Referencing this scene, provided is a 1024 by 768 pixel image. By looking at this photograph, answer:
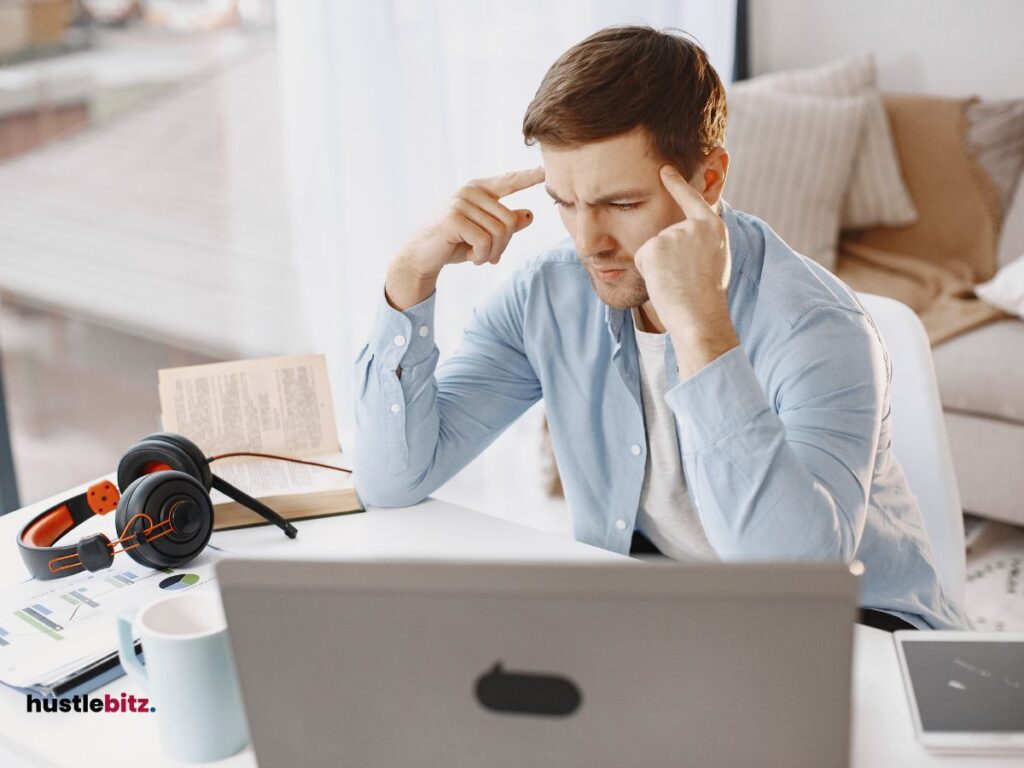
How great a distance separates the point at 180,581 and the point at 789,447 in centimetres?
59

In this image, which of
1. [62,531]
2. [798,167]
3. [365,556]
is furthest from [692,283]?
[798,167]

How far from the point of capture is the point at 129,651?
83 cm

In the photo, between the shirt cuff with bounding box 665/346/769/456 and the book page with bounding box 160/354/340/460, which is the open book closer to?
the book page with bounding box 160/354/340/460

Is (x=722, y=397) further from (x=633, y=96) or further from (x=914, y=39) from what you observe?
(x=914, y=39)

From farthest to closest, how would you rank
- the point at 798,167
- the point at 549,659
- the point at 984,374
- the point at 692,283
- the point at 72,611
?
the point at 798,167, the point at 984,374, the point at 692,283, the point at 72,611, the point at 549,659

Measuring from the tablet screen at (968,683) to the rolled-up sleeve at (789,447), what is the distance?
0.17m

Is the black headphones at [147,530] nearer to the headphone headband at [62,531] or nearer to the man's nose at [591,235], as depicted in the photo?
the headphone headband at [62,531]

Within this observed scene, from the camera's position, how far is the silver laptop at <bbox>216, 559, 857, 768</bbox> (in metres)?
0.59

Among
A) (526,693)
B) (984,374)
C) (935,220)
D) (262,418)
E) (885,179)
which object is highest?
(526,693)

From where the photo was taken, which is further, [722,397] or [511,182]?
[511,182]

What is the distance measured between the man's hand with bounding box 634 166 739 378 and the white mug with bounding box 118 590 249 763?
0.52 meters

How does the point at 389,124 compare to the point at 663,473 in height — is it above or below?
above

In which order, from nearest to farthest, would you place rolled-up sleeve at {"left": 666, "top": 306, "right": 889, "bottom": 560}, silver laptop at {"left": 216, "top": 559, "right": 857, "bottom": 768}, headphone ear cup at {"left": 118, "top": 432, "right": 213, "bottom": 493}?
silver laptop at {"left": 216, "top": 559, "right": 857, "bottom": 768}
rolled-up sleeve at {"left": 666, "top": 306, "right": 889, "bottom": 560}
headphone ear cup at {"left": 118, "top": 432, "right": 213, "bottom": 493}

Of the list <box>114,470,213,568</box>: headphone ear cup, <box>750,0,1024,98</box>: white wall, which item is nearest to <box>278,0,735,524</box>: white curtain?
<box>750,0,1024,98</box>: white wall
